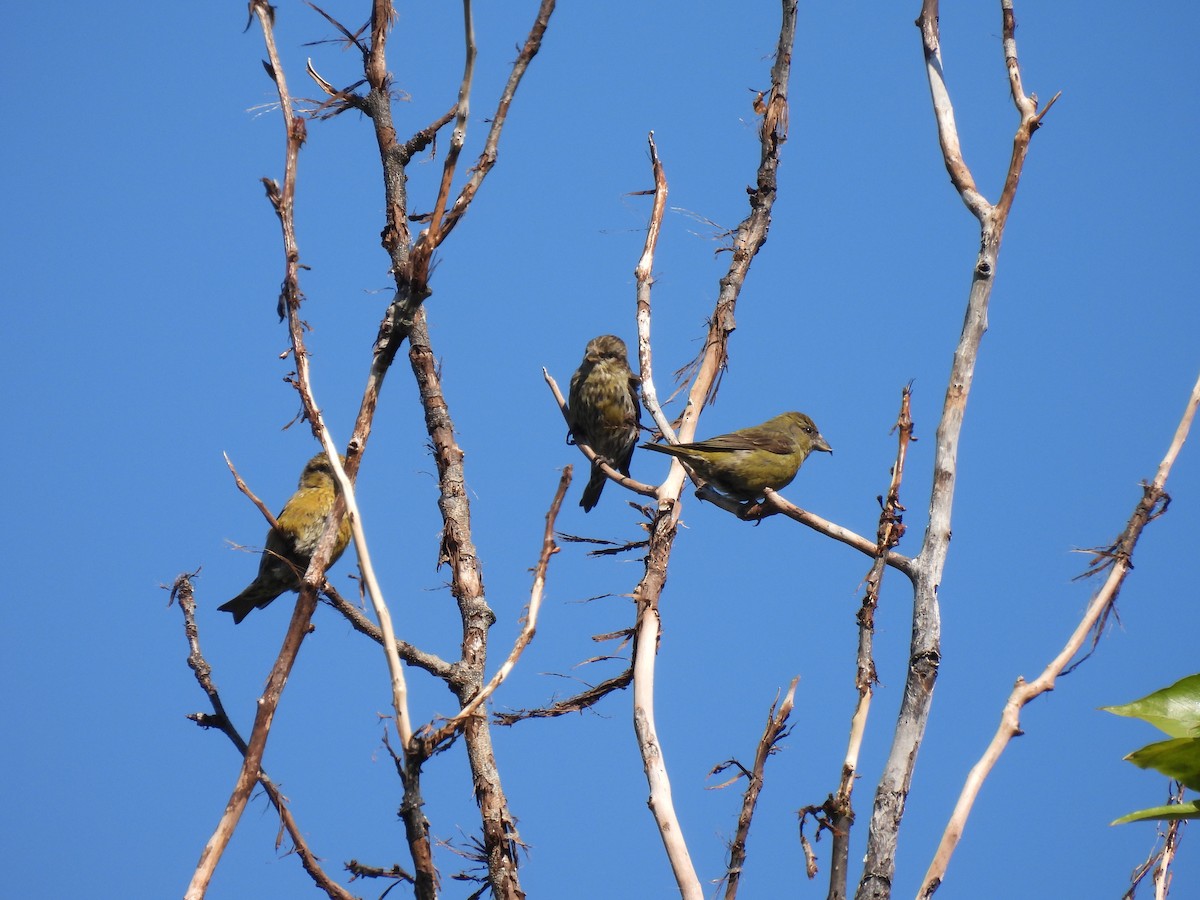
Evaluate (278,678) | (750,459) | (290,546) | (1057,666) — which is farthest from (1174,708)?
(290,546)

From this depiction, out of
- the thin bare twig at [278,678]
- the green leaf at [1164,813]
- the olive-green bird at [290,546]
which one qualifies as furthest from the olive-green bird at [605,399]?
the green leaf at [1164,813]

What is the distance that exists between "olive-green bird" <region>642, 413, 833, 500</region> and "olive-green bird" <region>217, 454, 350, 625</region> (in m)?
2.91

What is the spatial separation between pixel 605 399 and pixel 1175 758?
28.0ft

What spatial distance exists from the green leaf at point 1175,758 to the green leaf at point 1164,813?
4 centimetres

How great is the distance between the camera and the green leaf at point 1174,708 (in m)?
1.98

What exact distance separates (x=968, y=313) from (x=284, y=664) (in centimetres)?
273

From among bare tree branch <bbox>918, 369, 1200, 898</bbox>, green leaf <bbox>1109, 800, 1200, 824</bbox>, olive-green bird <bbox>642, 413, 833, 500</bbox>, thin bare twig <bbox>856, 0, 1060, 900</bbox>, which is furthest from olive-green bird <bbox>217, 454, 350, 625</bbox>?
green leaf <bbox>1109, 800, 1200, 824</bbox>

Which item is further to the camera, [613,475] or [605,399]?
[605,399]

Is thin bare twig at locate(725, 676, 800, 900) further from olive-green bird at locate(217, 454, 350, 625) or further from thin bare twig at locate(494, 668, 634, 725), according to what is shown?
olive-green bird at locate(217, 454, 350, 625)

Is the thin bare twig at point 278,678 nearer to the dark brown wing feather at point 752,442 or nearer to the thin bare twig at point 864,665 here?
the thin bare twig at point 864,665

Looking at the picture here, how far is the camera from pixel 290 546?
356 inches

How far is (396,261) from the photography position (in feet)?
19.2

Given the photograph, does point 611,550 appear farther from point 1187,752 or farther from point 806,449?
point 1187,752

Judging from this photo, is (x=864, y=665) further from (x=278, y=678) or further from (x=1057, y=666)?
(x=278, y=678)
